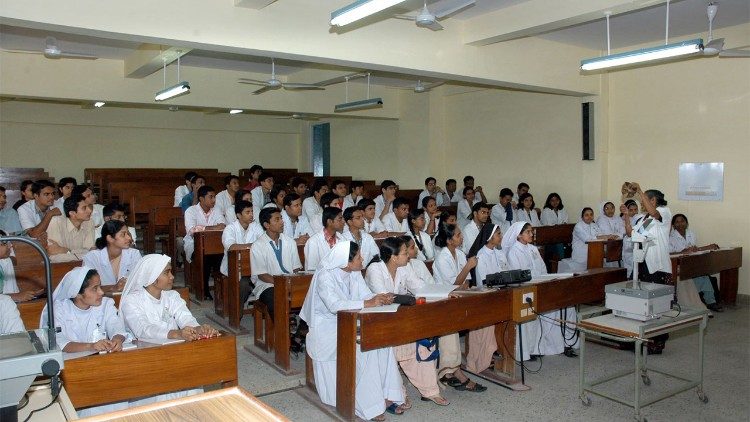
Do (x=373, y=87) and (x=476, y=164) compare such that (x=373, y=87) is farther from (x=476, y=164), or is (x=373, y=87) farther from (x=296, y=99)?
(x=476, y=164)

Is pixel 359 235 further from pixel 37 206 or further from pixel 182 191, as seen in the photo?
pixel 182 191

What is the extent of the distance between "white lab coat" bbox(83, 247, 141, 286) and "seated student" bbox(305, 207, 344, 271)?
4.82 feet

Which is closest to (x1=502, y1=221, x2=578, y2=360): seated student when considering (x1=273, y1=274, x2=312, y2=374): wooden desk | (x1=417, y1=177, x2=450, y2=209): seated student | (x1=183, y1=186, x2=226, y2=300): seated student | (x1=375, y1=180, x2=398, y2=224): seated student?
(x1=273, y1=274, x2=312, y2=374): wooden desk

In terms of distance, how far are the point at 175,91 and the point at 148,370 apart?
19.7 ft

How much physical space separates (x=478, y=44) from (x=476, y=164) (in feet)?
15.2

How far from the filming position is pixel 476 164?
11.3 metres

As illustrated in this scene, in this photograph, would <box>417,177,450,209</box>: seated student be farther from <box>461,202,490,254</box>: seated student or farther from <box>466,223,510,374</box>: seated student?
<box>466,223,510,374</box>: seated student

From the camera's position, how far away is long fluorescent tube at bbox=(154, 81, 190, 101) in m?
7.91

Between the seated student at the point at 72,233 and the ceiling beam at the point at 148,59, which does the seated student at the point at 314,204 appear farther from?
the seated student at the point at 72,233

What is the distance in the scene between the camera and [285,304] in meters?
4.78

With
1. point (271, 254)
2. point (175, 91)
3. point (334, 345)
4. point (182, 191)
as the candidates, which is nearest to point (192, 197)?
point (182, 191)

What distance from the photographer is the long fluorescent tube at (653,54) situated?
554 centimetres

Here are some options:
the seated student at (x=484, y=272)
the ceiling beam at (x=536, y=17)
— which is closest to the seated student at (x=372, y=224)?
the seated student at (x=484, y=272)

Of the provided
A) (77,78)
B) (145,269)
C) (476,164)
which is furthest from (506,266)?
(77,78)
